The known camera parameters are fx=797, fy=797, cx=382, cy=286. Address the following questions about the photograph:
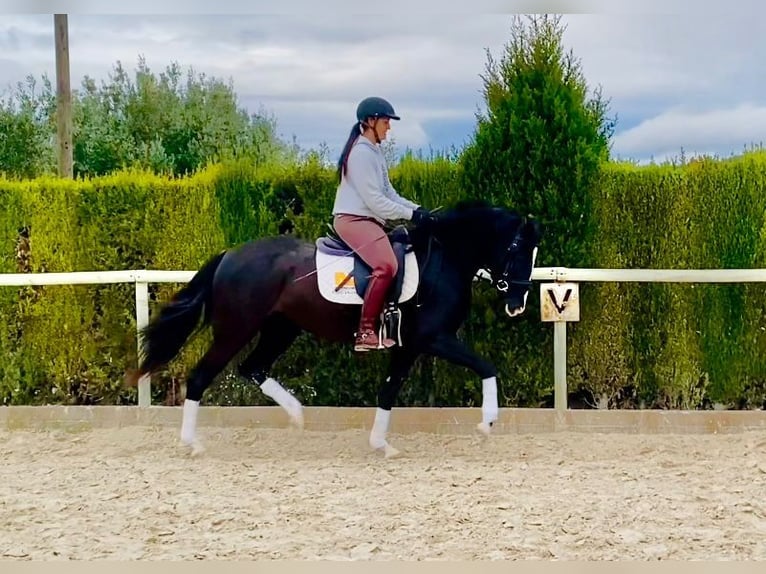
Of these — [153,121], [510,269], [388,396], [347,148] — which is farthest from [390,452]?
[153,121]

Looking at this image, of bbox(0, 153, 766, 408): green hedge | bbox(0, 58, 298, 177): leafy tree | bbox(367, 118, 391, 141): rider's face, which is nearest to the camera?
bbox(367, 118, 391, 141): rider's face

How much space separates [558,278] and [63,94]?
569 centimetres

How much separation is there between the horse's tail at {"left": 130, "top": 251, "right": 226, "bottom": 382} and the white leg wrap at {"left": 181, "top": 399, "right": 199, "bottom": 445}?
0.34 metres

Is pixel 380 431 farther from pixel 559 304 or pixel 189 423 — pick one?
pixel 559 304

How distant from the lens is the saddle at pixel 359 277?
5.04 metres

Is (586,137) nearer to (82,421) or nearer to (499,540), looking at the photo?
(499,540)

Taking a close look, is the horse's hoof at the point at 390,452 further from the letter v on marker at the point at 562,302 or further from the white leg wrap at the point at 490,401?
the letter v on marker at the point at 562,302

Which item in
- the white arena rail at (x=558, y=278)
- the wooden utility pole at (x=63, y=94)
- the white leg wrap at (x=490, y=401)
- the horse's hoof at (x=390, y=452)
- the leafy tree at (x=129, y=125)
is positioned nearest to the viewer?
the white leg wrap at (x=490, y=401)

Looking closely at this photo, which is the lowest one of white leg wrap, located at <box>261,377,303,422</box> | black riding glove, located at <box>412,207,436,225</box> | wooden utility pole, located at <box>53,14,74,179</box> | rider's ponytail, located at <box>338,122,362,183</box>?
white leg wrap, located at <box>261,377,303,422</box>

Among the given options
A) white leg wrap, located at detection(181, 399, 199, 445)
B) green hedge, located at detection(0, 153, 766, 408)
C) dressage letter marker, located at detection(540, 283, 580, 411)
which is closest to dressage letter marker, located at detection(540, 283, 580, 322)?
dressage letter marker, located at detection(540, 283, 580, 411)

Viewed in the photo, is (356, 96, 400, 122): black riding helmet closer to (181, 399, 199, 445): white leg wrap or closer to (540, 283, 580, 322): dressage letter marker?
(540, 283, 580, 322): dressage letter marker

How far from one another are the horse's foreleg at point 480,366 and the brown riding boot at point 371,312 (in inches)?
15.7

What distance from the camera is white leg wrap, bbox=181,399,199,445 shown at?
5.31 metres

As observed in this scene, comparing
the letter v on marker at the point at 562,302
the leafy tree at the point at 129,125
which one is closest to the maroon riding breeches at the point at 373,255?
the letter v on marker at the point at 562,302
